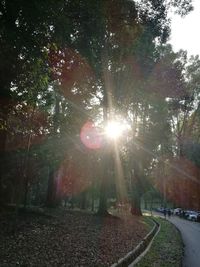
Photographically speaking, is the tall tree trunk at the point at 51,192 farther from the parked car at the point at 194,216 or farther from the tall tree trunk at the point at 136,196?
the parked car at the point at 194,216

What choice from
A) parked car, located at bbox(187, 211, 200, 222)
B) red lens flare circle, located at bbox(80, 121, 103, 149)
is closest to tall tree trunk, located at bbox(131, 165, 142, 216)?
parked car, located at bbox(187, 211, 200, 222)

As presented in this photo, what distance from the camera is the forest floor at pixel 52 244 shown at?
406 inches

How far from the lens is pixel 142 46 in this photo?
23516mm

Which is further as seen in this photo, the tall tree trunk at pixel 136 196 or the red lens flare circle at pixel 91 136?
the tall tree trunk at pixel 136 196

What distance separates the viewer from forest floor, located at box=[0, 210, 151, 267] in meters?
10.3

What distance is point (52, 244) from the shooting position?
41.8 feet

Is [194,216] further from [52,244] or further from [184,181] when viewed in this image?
[52,244]

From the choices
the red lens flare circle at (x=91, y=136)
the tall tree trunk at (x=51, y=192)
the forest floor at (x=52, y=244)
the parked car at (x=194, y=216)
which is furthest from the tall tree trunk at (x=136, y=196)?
the forest floor at (x=52, y=244)

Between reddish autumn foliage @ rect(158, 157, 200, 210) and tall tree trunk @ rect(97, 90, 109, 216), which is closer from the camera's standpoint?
tall tree trunk @ rect(97, 90, 109, 216)

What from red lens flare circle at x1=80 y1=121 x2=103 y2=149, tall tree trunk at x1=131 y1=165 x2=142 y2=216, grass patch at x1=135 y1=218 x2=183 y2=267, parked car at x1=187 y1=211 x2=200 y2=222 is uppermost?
red lens flare circle at x1=80 y1=121 x2=103 y2=149

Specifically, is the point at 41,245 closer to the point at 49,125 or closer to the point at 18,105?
the point at 18,105

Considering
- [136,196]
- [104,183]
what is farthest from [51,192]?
[136,196]

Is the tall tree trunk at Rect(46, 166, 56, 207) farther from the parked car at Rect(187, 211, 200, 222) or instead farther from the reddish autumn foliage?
the reddish autumn foliage

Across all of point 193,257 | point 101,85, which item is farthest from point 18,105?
point 101,85
